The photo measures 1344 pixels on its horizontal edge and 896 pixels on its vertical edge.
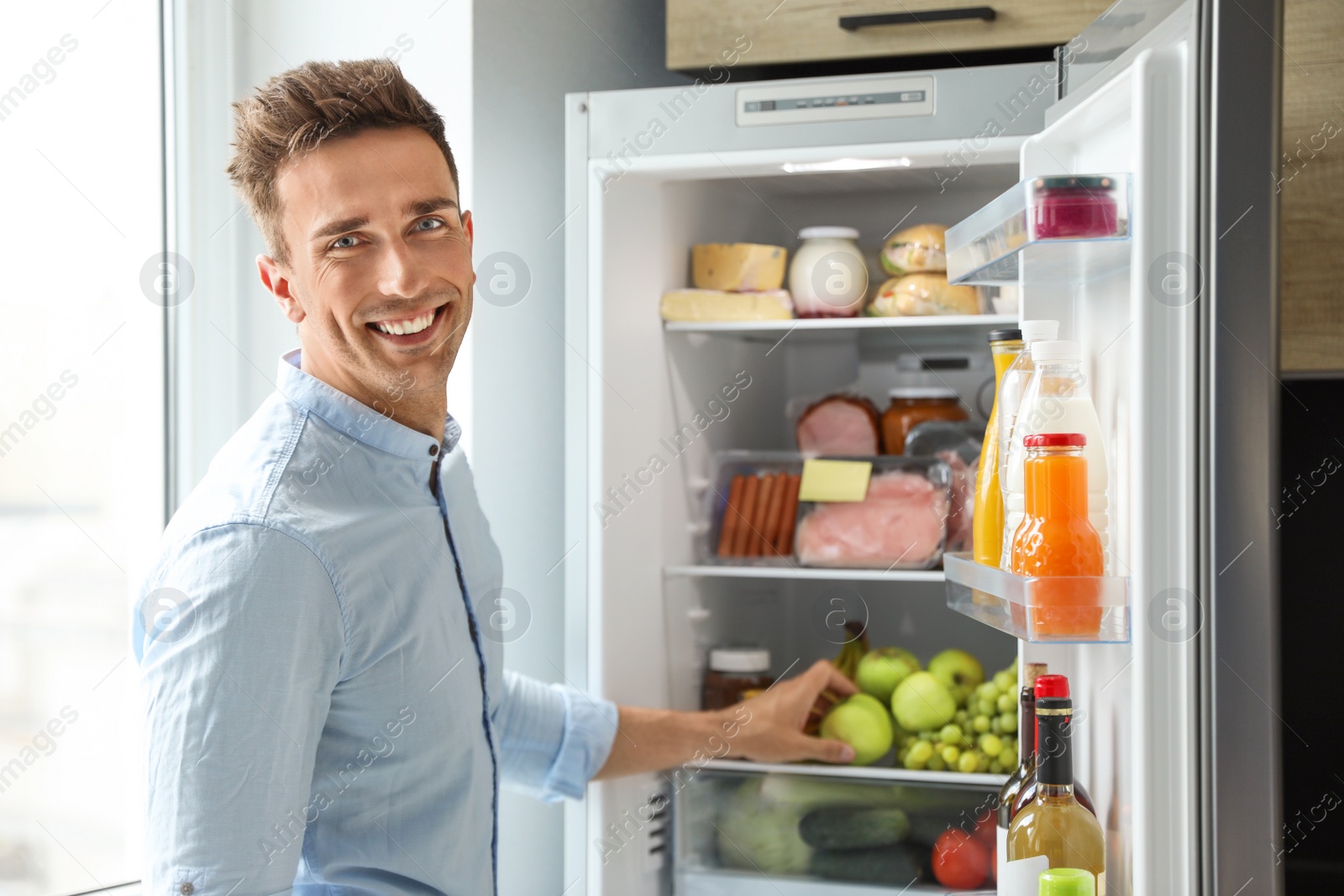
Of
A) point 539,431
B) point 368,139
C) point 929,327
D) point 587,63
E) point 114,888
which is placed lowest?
point 114,888

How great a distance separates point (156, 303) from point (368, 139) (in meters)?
0.63

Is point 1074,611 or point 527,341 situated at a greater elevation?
point 527,341

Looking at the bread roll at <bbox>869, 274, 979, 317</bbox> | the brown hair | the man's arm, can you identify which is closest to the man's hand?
the man's arm

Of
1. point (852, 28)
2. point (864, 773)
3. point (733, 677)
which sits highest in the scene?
point (852, 28)

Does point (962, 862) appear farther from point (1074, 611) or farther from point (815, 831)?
point (1074, 611)

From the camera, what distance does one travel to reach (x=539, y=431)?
5.84 ft

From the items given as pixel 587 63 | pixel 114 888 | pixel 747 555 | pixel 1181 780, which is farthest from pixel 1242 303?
pixel 114 888

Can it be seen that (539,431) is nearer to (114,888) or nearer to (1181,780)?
(114,888)

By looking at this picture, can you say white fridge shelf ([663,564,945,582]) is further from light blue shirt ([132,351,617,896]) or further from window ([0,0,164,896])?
window ([0,0,164,896])

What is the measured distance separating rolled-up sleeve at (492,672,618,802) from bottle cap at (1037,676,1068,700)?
0.75 metres

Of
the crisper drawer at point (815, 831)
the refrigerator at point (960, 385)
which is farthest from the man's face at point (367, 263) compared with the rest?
the crisper drawer at point (815, 831)

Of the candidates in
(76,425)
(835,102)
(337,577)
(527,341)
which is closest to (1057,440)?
(337,577)

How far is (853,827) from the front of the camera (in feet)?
5.67

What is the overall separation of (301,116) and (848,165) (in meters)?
0.74
